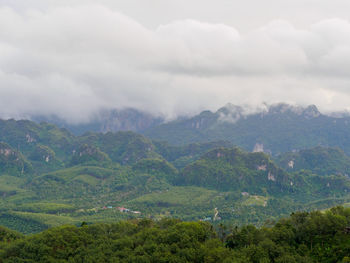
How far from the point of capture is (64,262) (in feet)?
221

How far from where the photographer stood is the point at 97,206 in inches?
7579

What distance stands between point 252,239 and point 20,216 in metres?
117

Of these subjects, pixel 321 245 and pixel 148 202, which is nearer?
pixel 321 245

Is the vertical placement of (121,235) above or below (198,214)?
above

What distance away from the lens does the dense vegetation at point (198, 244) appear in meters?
62.3

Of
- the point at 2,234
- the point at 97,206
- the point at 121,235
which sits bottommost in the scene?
the point at 97,206

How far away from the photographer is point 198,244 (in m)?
67.8

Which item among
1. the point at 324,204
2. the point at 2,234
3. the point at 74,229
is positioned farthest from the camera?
the point at 324,204

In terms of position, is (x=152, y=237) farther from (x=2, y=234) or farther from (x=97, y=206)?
(x=97, y=206)

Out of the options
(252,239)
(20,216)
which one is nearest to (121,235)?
(252,239)

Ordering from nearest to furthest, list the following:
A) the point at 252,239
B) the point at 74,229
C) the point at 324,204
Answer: the point at 252,239
the point at 74,229
the point at 324,204

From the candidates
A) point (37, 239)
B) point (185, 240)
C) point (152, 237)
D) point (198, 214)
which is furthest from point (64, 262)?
point (198, 214)

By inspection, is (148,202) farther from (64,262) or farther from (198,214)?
(64,262)

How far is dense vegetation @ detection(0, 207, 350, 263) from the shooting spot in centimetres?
6228
